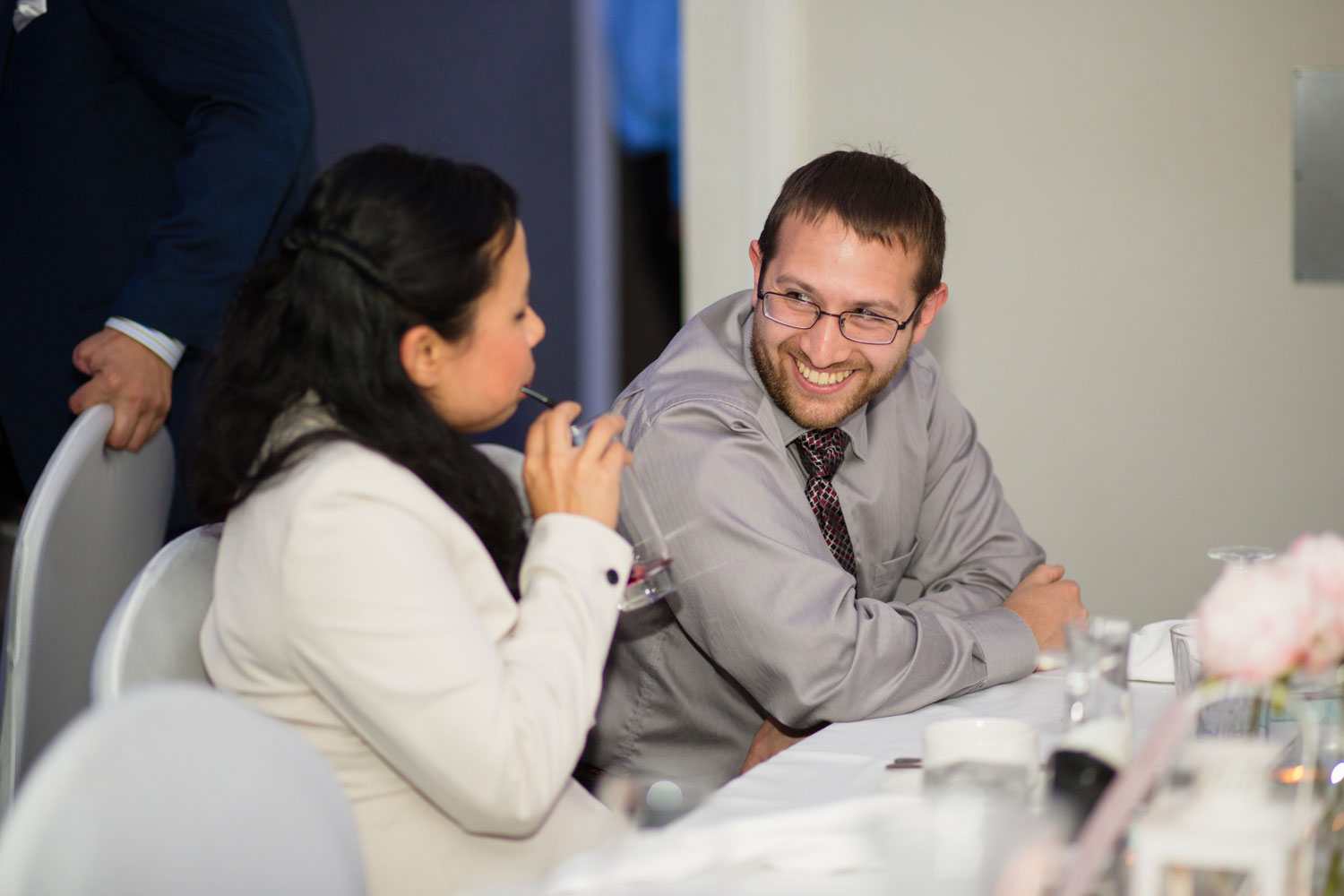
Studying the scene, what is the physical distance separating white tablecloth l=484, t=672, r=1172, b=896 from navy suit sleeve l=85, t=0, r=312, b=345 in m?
1.19

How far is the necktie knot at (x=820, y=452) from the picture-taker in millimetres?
1793

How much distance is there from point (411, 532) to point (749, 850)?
1.35ft

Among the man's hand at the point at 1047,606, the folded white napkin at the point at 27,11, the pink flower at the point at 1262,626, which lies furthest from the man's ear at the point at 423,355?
the folded white napkin at the point at 27,11

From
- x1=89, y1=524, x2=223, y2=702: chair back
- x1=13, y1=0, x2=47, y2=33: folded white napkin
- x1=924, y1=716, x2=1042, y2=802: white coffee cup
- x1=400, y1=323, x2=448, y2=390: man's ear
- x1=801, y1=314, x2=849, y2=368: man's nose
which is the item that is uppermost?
x1=13, y1=0, x2=47, y2=33: folded white napkin

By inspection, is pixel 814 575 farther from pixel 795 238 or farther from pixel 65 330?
pixel 65 330

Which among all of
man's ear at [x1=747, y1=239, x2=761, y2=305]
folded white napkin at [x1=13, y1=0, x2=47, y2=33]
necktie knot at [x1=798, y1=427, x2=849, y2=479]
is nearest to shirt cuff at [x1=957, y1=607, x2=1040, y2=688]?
necktie knot at [x1=798, y1=427, x2=849, y2=479]

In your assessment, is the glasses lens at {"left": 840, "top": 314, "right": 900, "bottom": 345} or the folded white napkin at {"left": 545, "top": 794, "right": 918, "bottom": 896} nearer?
the folded white napkin at {"left": 545, "top": 794, "right": 918, "bottom": 896}

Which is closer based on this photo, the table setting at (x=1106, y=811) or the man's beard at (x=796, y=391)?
the table setting at (x=1106, y=811)

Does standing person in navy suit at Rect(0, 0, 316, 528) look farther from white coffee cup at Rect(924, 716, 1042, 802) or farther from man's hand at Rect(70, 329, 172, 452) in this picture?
white coffee cup at Rect(924, 716, 1042, 802)

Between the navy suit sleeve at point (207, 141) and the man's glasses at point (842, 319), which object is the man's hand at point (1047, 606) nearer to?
the man's glasses at point (842, 319)

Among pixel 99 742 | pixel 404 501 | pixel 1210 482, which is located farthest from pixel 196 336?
pixel 1210 482

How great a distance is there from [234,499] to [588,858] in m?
0.53

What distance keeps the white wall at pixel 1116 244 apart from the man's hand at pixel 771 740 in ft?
5.14

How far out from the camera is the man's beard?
69.1 inches
